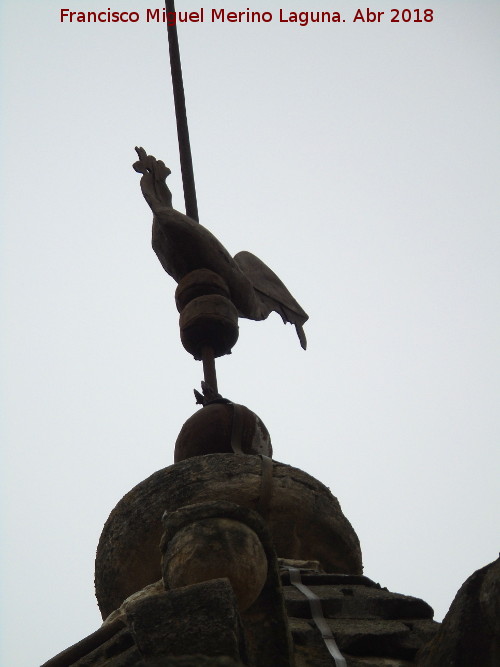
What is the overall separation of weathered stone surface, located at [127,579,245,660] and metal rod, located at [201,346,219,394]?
9.30 ft

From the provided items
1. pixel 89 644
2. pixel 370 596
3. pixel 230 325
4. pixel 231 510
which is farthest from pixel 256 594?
pixel 230 325

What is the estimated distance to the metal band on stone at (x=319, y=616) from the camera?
258 cm

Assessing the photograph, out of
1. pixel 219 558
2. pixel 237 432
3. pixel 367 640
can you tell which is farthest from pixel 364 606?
pixel 237 432

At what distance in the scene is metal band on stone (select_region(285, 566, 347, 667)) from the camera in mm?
2580

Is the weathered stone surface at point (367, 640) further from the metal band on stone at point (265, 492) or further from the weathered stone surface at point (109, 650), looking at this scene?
the metal band on stone at point (265, 492)

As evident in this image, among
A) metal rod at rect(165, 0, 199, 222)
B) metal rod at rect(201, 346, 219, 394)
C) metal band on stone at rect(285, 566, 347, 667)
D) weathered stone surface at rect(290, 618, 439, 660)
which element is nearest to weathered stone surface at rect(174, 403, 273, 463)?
metal rod at rect(201, 346, 219, 394)

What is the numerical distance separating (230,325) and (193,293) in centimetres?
30

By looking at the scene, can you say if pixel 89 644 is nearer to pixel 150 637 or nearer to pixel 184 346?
pixel 150 637

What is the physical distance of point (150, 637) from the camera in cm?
200

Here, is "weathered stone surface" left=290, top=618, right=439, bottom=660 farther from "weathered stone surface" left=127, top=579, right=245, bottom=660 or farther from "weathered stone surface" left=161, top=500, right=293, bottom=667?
"weathered stone surface" left=127, top=579, right=245, bottom=660

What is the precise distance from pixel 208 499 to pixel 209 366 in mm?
1498

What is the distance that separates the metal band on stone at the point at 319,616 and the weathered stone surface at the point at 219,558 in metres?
0.44

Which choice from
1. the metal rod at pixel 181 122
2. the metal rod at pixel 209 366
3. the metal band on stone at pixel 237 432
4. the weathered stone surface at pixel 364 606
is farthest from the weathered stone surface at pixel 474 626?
the metal rod at pixel 181 122

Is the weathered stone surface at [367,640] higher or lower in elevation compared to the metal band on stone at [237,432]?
lower
